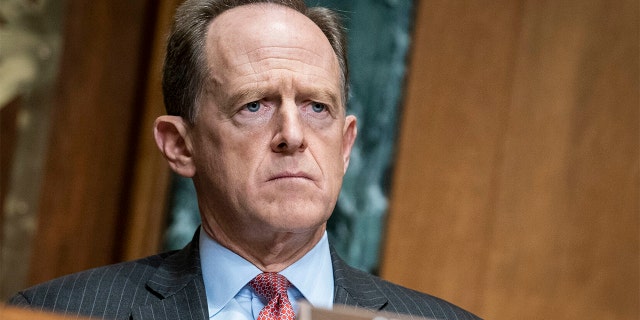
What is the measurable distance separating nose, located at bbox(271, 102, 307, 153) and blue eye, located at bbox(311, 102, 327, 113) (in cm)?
6

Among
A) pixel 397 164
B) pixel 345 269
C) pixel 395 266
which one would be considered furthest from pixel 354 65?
pixel 345 269

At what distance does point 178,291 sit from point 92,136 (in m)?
1.48

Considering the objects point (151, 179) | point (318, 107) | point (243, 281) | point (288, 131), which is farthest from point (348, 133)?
point (151, 179)

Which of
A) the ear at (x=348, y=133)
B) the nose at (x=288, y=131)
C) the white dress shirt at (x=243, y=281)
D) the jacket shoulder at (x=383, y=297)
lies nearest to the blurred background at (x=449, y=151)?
the ear at (x=348, y=133)

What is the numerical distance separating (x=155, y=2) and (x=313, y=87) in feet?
5.10

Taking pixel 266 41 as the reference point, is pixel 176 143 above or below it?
below

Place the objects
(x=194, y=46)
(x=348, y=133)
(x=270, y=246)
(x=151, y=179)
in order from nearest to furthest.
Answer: (x=270, y=246), (x=194, y=46), (x=348, y=133), (x=151, y=179)

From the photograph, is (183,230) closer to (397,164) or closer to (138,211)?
(138,211)

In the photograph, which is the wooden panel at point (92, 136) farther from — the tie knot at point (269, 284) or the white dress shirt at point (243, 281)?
the tie knot at point (269, 284)

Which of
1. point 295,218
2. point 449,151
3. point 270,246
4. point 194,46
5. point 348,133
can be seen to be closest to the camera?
point 295,218

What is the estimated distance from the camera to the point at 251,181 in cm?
218

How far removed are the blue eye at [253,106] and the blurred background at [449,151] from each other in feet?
4.43

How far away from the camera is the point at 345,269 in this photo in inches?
93.4

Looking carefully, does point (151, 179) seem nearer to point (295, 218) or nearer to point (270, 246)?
point (270, 246)
